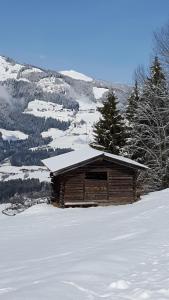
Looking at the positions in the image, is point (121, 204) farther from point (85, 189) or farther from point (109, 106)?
point (109, 106)

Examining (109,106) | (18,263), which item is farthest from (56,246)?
(109,106)

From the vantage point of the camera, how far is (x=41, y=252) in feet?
51.3

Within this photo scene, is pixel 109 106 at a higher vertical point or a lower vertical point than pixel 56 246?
higher

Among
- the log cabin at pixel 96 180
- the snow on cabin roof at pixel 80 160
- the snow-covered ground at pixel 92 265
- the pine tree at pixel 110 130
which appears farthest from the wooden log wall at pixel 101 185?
the snow-covered ground at pixel 92 265

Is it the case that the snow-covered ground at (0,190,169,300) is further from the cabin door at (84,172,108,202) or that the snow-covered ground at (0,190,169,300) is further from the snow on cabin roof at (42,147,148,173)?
the cabin door at (84,172,108,202)

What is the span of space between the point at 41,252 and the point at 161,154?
27468mm

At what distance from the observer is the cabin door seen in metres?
38.0

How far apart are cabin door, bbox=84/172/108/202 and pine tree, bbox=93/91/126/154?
9226 mm

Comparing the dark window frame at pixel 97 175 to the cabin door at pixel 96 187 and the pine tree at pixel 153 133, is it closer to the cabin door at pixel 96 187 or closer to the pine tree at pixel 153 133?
the cabin door at pixel 96 187

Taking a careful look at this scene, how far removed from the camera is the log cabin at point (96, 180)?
124 feet

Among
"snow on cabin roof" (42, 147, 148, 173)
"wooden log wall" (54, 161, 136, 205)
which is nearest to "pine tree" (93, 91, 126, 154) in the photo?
"snow on cabin roof" (42, 147, 148, 173)

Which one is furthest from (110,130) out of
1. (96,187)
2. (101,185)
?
(96,187)

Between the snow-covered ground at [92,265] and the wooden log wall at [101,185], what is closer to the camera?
the snow-covered ground at [92,265]

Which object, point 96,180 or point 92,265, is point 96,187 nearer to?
point 96,180
